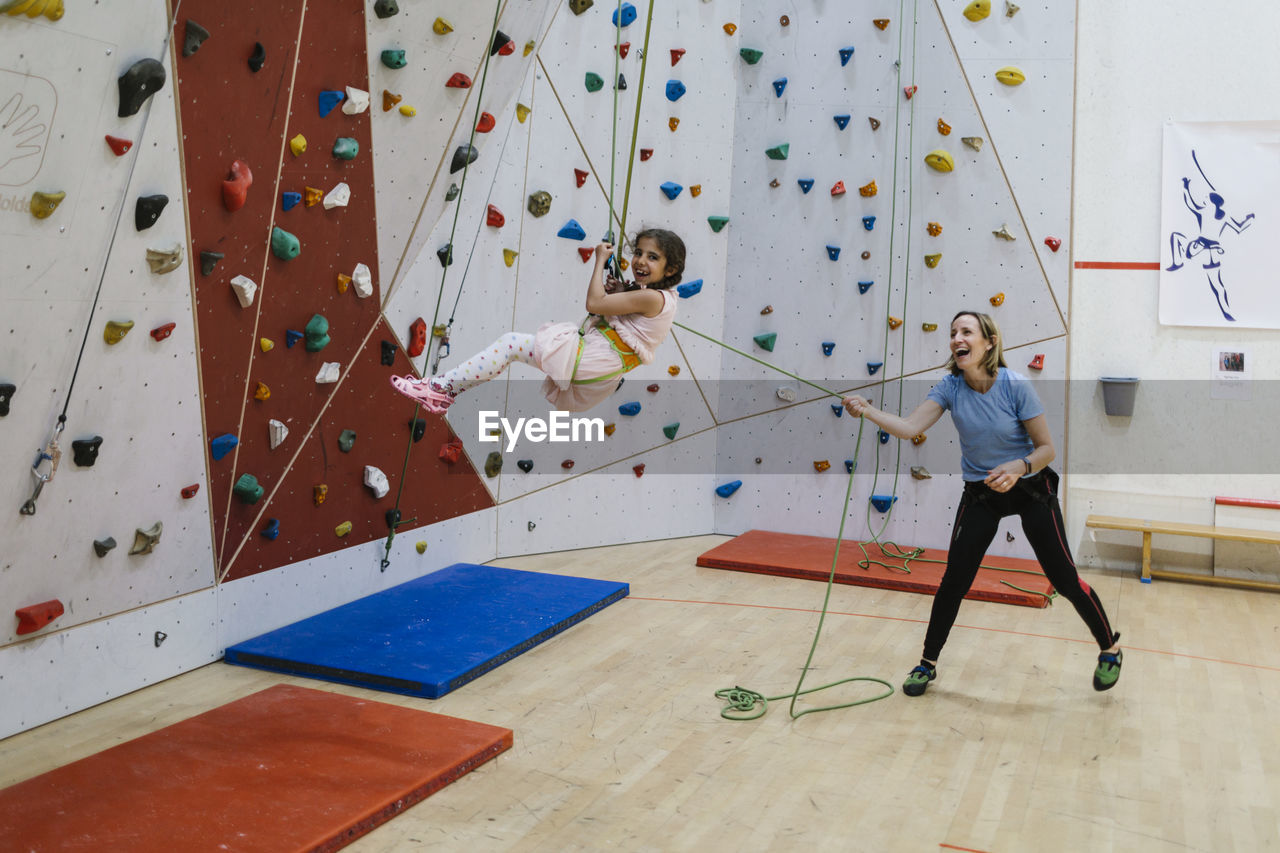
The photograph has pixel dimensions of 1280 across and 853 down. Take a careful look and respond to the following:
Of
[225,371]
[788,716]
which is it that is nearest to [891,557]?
[788,716]

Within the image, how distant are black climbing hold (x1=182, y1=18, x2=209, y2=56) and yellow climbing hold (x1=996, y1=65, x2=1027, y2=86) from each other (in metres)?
3.84

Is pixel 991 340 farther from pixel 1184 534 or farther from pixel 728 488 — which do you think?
pixel 728 488

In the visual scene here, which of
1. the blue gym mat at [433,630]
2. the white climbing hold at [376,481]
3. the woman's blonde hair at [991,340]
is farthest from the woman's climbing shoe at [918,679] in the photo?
the white climbing hold at [376,481]

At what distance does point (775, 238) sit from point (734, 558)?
1781mm

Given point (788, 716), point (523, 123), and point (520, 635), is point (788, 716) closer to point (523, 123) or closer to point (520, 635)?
point (520, 635)

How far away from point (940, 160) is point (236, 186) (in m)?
3.53

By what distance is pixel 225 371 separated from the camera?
344 centimetres

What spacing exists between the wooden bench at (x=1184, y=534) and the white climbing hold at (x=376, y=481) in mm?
3368

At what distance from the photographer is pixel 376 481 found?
13.7 ft

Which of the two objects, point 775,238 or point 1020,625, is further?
point 775,238

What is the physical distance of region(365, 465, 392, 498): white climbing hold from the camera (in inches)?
163

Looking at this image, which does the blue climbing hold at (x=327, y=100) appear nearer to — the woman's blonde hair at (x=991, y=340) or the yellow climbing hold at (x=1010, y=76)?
the woman's blonde hair at (x=991, y=340)

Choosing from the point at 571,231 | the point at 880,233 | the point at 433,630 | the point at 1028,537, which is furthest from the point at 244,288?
the point at 880,233

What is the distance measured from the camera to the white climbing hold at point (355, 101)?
3741 millimetres
